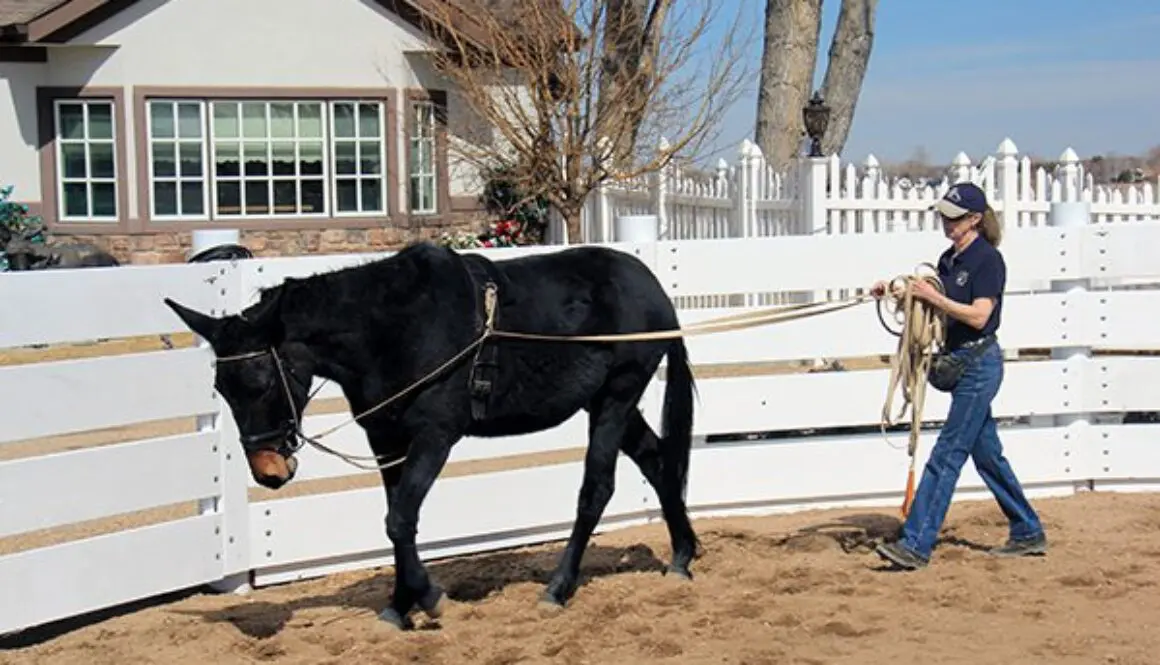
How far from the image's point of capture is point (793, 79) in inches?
737

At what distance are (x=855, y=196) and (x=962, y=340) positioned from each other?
780 cm

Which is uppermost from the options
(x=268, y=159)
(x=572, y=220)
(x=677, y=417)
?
(x=268, y=159)

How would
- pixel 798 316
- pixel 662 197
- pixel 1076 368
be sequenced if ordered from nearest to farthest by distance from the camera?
pixel 798 316
pixel 1076 368
pixel 662 197

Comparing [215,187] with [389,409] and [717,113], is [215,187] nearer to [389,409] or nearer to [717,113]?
[717,113]

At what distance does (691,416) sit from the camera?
7125 mm

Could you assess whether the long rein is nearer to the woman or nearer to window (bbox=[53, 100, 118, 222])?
the woman

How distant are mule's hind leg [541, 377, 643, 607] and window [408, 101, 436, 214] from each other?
15.5 m

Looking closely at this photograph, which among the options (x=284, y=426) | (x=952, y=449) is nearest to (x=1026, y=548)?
(x=952, y=449)

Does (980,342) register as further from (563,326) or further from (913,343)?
(563,326)

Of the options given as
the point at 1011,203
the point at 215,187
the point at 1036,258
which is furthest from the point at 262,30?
the point at 1036,258

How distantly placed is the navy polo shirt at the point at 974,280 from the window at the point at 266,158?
1576cm

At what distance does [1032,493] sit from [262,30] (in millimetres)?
15239

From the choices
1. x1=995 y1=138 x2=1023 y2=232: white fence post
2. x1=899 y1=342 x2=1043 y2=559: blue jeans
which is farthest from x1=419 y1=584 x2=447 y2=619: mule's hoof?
x1=995 y1=138 x2=1023 y2=232: white fence post

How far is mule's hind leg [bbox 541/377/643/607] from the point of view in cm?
664
